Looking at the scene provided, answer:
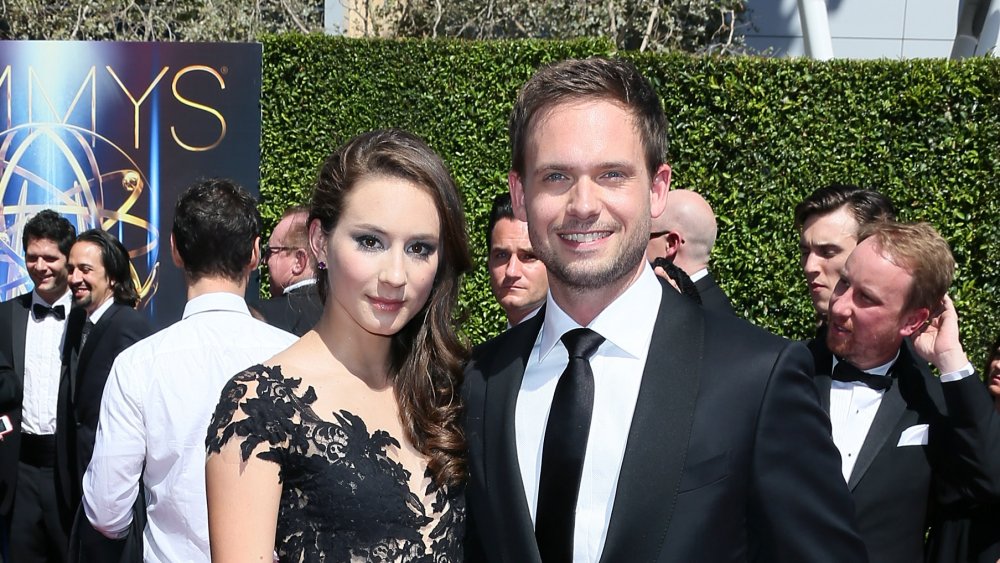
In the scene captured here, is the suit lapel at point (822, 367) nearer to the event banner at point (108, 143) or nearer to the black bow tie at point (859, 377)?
the black bow tie at point (859, 377)

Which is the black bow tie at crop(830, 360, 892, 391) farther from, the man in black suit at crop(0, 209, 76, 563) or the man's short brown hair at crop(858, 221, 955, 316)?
the man in black suit at crop(0, 209, 76, 563)

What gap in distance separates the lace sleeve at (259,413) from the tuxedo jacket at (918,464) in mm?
1798

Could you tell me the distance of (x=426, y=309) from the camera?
8.34ft

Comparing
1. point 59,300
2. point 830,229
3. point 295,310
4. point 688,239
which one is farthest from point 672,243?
point 59,300

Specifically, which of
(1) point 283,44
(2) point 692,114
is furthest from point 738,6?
(1) point 283,44

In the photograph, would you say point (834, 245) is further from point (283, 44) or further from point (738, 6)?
point (738, 6)

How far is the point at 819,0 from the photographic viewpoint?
30.1 feet

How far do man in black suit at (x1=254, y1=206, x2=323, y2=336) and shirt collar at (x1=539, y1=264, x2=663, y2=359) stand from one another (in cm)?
257

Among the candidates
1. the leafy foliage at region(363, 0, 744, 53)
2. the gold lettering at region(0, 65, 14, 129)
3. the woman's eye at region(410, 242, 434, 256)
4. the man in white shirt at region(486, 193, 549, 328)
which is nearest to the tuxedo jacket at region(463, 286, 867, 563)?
the woman's eye at region(410, 242, 434, 256)

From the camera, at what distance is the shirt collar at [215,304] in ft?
11.0

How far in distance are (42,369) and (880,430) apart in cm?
488

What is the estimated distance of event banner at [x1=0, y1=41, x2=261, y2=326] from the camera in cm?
720

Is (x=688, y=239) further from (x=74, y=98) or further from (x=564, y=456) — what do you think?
(x=74, y=98)

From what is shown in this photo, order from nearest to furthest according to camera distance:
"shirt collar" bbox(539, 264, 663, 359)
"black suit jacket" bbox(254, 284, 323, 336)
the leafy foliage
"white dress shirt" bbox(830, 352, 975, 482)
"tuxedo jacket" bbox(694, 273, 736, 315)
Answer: "shirt collar" bbox(539, 264, 663, 359)
"white dress shirt" bbox(830, 352, 975, 482)
"tuxedo jacket" bbox(694, 273, 736, 315)
"black suit jacket" bbox(254, 284, 323, 336)
the leafy foliage
